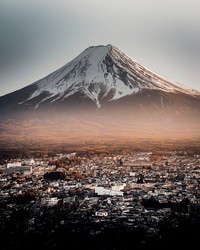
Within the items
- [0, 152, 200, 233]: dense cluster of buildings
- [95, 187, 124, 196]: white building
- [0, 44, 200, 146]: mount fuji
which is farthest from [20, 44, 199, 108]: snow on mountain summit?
[95, 187, 124, 196]: white building

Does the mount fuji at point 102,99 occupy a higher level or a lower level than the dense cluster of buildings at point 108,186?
higher

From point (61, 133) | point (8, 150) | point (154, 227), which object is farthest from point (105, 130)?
point (154, 227)

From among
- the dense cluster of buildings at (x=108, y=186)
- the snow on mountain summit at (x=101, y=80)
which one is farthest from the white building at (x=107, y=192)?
the snow on mountain summit at (x=101, y=80)

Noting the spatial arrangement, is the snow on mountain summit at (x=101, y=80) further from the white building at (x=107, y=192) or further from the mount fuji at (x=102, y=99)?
the white building at (x=107, y=192)

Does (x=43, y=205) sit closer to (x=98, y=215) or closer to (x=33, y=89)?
(x=98, y=215)

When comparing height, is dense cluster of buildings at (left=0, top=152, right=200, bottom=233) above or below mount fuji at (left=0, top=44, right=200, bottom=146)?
below

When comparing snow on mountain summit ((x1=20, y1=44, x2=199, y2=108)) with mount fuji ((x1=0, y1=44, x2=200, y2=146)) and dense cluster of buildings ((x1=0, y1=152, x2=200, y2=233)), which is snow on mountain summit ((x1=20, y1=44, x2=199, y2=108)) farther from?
dense cluster of buildings ((x1=0, y1=152, x2=200, y2=233))

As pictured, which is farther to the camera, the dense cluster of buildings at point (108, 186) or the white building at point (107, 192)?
the white building at point (107, 192)
